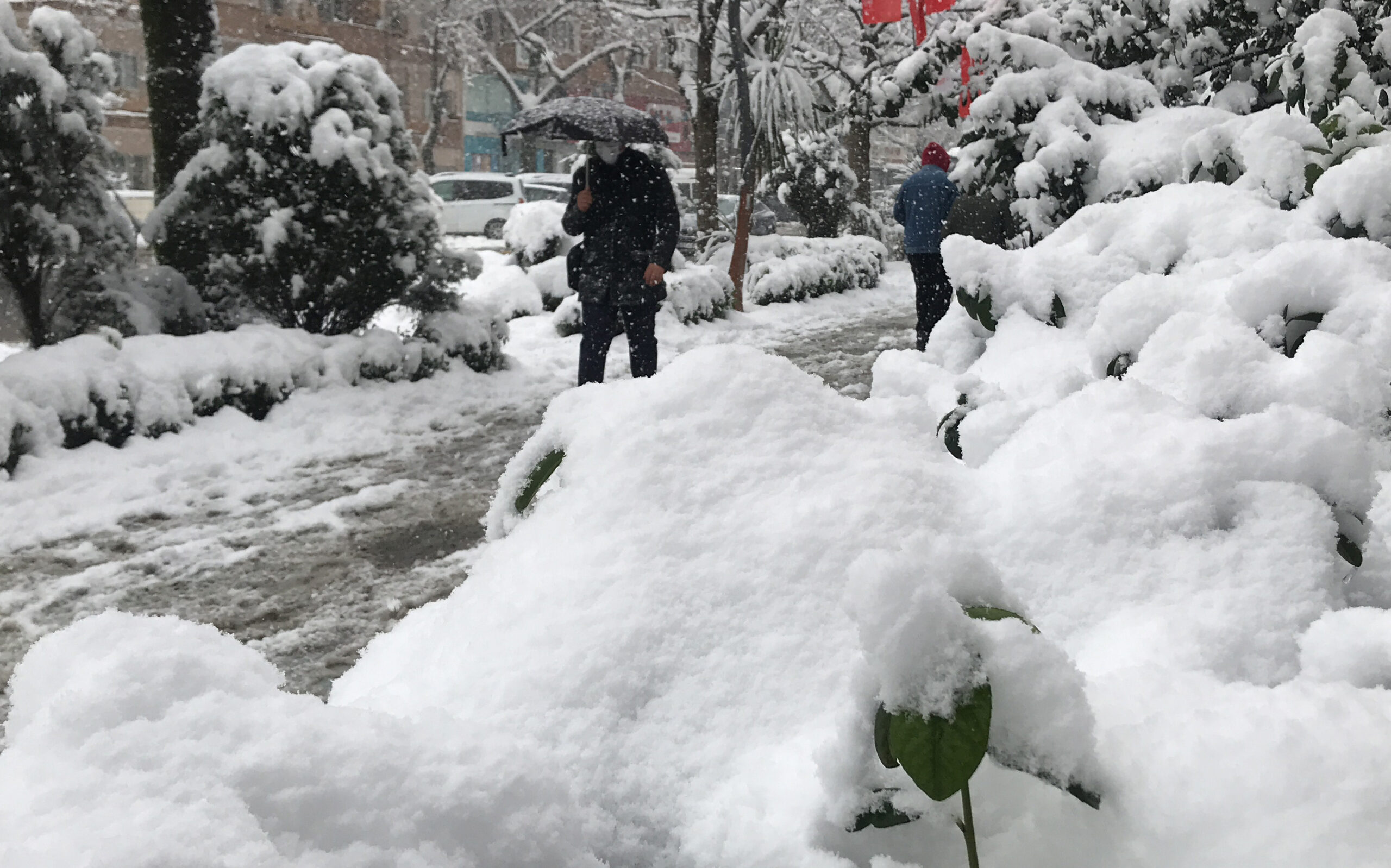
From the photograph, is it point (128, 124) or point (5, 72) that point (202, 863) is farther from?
point (128, 124)

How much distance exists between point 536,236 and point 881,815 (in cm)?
1504

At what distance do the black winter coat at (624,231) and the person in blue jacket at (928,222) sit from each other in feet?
9.48

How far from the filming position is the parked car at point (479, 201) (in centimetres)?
2909

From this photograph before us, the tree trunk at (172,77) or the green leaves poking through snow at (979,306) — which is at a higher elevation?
the tree trunk at (172,77)

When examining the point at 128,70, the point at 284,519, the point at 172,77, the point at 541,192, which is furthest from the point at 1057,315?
the point at 128,70

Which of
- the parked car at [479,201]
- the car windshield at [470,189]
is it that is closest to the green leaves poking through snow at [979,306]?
the parked car at [479,201]

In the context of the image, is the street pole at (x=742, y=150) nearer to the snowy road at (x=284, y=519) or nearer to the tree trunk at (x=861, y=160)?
the snowy road at (x=284, y=519)

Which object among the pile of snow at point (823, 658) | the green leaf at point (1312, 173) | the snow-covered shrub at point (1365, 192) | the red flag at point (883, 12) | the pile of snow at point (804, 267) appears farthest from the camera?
the pile of snow at point (804, 267)

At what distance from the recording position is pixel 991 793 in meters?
0.92

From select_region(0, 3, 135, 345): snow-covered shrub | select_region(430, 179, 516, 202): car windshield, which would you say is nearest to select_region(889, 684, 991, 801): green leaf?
select_region(0, 3, 135, 345): snow-covered shrub

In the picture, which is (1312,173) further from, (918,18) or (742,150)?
(742,150)

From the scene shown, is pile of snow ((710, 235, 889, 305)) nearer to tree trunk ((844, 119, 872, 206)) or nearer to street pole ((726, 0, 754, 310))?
street pole ((726, 0, 754, 310))

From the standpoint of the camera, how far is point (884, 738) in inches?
32.1

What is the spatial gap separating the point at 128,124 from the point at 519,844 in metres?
42.0
